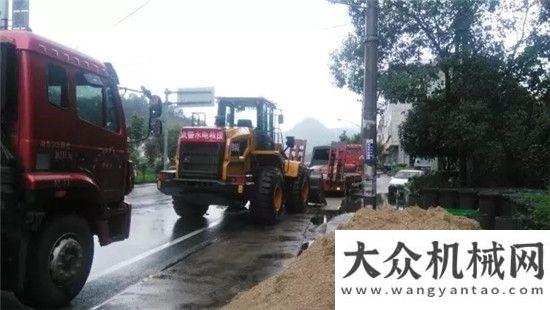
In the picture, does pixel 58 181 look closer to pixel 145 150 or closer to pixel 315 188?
pixel 315 188

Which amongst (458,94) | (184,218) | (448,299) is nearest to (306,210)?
(184,218)

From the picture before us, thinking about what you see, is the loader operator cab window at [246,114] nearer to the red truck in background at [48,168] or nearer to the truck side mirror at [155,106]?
the truck side mirror at [155,106]

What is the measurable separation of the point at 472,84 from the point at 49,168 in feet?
33.7

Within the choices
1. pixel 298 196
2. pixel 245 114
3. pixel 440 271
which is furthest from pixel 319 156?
pixel 440 271

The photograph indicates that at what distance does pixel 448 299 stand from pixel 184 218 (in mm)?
10009

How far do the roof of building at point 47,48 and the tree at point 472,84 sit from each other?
28.8ft

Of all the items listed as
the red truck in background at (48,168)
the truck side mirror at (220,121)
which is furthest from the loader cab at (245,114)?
the red truck in background at (48,168)

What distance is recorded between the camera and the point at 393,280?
3018mm

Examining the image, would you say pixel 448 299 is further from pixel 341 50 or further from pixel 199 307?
pixel 341 50

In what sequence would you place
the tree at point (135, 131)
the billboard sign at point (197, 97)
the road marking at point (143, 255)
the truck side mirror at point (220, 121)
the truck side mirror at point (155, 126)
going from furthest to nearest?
the billboard sign at point (197, 97)
the tree at point (135, 131)
the truck side mirror at point (220, 121)
the truck side mirror at point (155, 126)
the road marking at point (143, 255)

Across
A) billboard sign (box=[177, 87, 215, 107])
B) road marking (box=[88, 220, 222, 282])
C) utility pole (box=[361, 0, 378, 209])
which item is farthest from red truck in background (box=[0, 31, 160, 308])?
billboard sign (box=[177, 87, 215, 107])

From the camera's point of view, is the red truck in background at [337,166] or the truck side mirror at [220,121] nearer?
the truck side mirror at [220,121]

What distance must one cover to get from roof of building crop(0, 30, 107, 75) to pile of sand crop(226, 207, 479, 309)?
10.1ft

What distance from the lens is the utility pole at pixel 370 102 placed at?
956 centimetres
